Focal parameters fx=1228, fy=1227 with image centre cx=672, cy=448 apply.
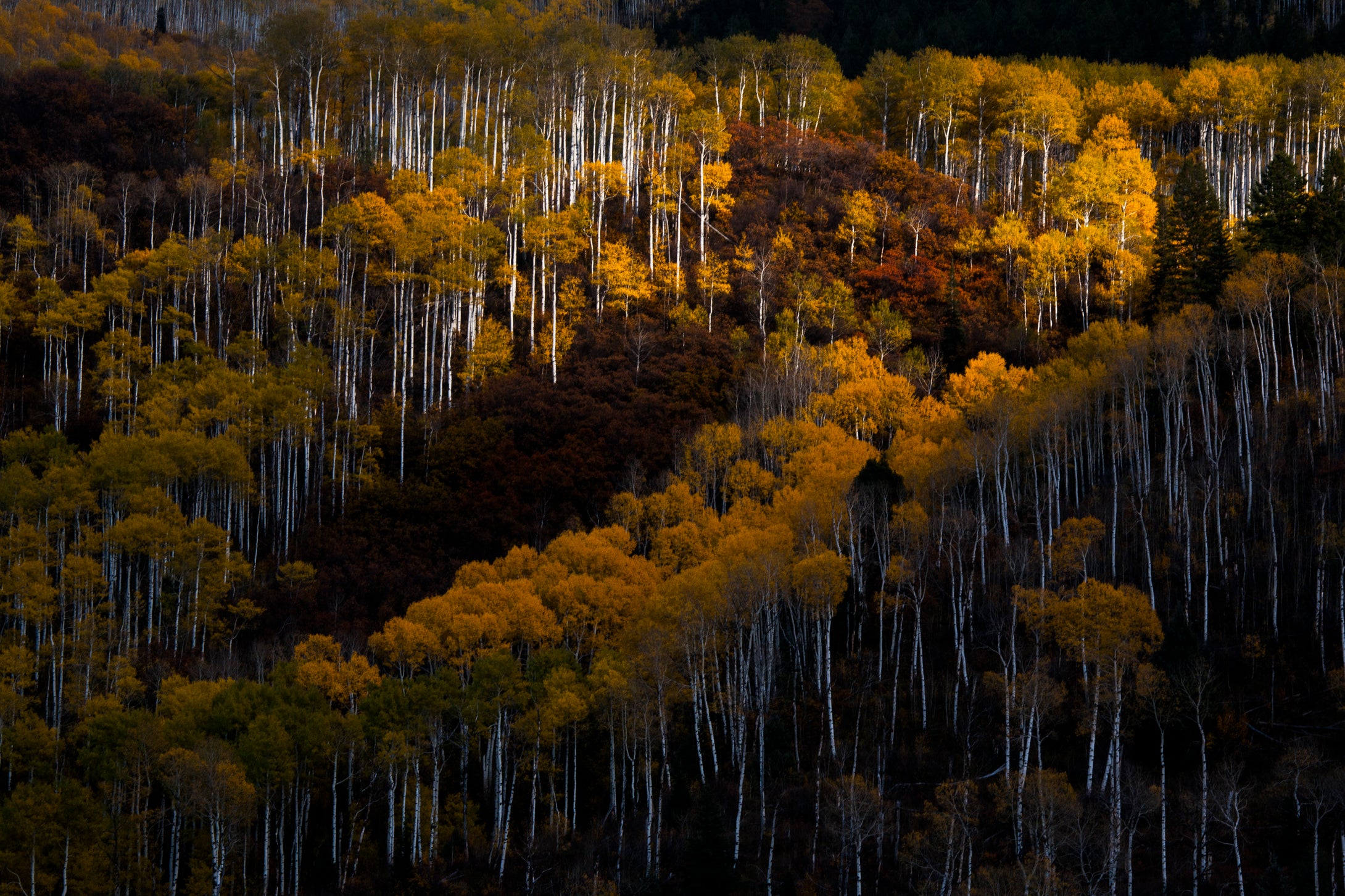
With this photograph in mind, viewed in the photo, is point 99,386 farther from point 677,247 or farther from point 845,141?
point 845,141

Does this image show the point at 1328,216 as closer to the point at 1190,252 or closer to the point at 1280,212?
the point at 1280,212

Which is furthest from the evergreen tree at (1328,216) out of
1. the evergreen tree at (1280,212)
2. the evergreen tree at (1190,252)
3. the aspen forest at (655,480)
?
the evergreen tree at (1190,252)

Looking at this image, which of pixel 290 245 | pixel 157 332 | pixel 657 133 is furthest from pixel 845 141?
pixel 157 332

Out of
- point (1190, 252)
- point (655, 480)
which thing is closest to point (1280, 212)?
point (1190, 252)

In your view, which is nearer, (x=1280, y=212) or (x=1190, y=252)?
(x=1280, y=212)

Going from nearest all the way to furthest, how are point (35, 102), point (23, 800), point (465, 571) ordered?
1. point (23, 800)
2. point (465, 571)
3. point (35, 102)

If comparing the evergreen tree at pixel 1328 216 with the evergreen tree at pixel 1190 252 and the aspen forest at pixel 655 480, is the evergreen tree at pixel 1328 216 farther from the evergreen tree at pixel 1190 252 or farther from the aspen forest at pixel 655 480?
the evergreen tree at pixel 1190 252
